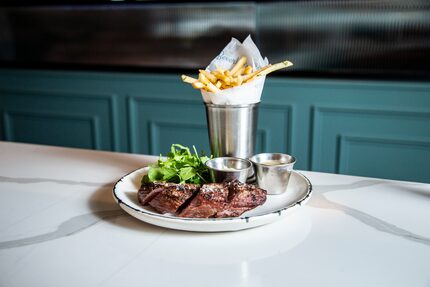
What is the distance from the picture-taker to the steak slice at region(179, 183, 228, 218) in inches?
→ 37.5

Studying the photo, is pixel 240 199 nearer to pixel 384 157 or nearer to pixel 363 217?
pixel 363 217

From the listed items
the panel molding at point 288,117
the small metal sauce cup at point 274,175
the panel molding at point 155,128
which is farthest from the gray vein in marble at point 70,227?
the panel molding at point 155,128

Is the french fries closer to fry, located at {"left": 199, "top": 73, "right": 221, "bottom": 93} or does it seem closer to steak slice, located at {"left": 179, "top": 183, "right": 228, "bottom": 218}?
fry, located at {"left": 199, "top": 73, "right": 221, "bottom": 93}

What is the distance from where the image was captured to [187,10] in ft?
9.14

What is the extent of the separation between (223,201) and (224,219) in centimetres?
5

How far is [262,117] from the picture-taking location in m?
2.62

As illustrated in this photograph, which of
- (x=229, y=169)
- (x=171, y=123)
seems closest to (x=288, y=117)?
(x=171, y=123)

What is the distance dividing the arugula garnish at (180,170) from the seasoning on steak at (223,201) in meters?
0.13

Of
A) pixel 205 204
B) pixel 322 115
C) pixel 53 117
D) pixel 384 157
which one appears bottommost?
pixel 384 157

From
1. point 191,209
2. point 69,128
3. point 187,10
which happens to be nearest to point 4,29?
point 69,128

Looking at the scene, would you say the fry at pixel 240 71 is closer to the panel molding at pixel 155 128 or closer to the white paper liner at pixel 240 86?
the white paper liner at pixel 240 86

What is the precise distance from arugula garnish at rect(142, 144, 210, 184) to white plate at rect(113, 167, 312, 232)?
0.22 feet

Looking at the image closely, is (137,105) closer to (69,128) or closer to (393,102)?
(69,128)

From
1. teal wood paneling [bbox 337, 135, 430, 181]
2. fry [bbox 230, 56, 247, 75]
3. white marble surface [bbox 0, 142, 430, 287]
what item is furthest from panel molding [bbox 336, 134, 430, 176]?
fry [bbox 230, 56, 247, 75]
